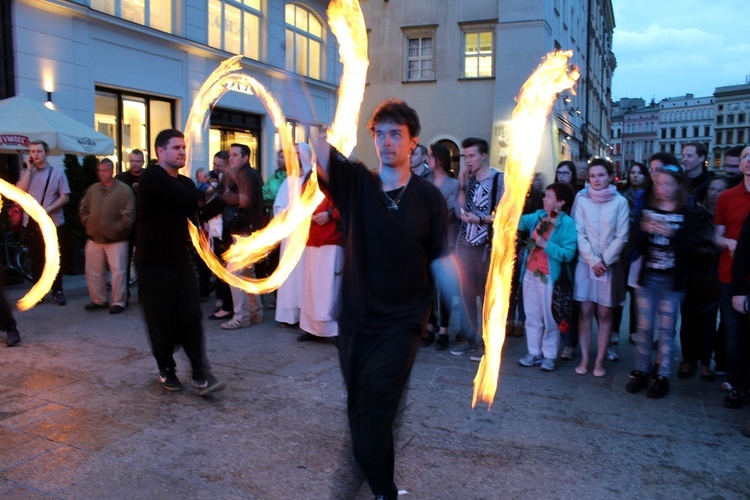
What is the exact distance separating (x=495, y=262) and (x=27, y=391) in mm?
3927

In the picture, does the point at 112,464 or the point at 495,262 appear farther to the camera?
the point at 495,262

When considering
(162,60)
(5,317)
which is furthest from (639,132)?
(5,317)

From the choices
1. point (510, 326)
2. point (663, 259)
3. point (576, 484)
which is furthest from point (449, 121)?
point (576, 484)

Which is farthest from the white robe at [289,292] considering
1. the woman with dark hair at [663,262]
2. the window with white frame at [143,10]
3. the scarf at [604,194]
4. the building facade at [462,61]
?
the building facade at [462,61]

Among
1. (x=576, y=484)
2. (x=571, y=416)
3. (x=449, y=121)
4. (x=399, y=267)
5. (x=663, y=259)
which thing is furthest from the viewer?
(x=449, y=121)

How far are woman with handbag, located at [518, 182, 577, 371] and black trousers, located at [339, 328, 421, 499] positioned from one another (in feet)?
10.7

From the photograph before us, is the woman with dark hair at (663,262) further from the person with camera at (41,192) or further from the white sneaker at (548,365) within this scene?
the person with camera at (41,192)

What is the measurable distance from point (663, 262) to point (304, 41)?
1658cm

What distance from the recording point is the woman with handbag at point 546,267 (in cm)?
607

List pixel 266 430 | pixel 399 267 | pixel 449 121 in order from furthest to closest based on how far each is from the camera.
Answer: pixel 449 121
pixel 266 430
pixel 399 267

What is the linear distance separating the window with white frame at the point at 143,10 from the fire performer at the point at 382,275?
12.5 meters

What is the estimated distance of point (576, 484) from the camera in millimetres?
3734

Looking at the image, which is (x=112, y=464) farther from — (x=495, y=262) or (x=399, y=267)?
(x=495, y=262)

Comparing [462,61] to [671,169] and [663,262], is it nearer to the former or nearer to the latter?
[671,169]
